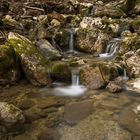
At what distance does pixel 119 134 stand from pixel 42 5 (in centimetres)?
1455

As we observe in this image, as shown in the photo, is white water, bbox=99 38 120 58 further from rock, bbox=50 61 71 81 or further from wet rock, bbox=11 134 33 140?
wet rock, bbox=11 134 33 140

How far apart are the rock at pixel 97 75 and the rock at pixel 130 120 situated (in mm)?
1973

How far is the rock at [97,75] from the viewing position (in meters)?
9.98

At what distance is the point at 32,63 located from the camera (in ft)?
33.9

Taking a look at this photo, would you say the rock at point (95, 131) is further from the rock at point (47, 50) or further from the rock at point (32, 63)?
the rock at point (47, 50)

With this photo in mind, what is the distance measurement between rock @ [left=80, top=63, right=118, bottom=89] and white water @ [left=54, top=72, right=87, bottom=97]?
0.62 ft

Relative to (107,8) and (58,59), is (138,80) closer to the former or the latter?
(58,59)

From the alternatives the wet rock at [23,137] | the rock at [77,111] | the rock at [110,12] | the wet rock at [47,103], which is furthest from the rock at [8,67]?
the rock at [110,12]

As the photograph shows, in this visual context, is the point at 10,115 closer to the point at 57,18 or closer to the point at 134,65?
the point at 134,65

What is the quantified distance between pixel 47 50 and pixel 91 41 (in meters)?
2.81

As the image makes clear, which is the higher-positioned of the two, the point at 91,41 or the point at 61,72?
the point at 91,41

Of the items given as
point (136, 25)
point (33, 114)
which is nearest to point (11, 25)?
point (136, 25)

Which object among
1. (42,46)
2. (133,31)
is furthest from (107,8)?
(42,46)

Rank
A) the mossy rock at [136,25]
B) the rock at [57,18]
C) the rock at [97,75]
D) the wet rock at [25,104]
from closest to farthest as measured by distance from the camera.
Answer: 1. the wet rock at [25,104]
2. the rock at [97,75]
3. the mossy rock at [136,25]
4. the rock at [57,18]
